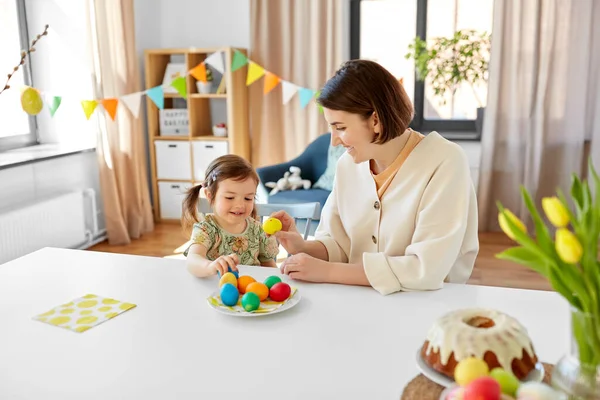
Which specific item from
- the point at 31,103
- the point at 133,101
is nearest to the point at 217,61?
the point at 133,101

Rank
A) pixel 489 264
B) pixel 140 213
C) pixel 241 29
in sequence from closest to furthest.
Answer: pixel 489 264 → pixel 140 213 → pixel 241 29

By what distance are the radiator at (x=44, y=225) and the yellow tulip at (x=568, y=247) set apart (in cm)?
338

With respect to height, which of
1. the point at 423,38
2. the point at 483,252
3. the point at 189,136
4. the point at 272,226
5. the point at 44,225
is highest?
the point at 423,38

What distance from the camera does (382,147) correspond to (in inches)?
61.1

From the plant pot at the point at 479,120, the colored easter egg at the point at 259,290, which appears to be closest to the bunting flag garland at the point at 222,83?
the plant pot at the point at 479,120

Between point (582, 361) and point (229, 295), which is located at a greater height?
point (582, 361)

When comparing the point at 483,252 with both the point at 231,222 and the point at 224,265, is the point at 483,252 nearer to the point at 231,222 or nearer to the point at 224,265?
the point at 231,222

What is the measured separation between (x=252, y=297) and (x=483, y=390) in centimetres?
63

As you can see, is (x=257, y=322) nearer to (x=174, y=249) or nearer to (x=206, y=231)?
(x=206, y=231)

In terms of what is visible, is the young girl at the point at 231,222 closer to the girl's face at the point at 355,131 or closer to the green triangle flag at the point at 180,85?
the girl's face at the point at 355,131

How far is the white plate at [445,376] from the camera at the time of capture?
34.4 inches

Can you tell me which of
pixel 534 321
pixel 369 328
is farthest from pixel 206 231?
pixel 534 321

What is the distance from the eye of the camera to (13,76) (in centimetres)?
403

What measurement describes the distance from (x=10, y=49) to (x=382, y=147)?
3.40 meters
